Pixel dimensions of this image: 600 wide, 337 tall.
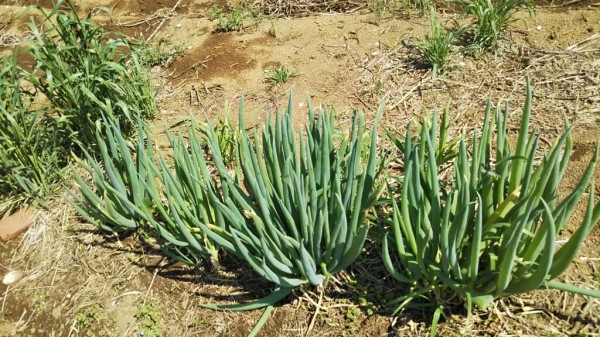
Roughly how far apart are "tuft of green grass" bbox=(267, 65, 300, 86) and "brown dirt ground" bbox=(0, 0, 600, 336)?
0.03m

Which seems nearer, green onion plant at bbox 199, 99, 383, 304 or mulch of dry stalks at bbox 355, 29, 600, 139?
green onion plant at bbox 199, 99, 383, 304

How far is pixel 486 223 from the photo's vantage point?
1.61 meters

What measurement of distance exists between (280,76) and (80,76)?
108cm

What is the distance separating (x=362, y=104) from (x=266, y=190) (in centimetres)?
115

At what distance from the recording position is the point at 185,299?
2.05m

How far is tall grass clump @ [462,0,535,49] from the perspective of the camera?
2.78m

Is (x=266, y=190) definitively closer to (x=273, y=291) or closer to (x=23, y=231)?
(x=273, y=291)

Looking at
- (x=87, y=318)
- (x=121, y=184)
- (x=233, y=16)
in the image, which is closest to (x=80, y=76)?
(x=121, y=184)

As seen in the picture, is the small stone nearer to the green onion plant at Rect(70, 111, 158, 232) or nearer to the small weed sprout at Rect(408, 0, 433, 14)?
the green onion plant at Rect(70, 111, 158, 232)

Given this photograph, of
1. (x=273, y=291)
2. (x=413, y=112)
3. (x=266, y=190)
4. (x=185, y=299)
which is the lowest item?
(x=185, y=299)

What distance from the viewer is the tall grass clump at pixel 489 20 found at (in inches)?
109

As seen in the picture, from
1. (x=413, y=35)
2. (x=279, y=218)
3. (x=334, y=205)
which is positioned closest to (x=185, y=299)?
(x=279, y=218)

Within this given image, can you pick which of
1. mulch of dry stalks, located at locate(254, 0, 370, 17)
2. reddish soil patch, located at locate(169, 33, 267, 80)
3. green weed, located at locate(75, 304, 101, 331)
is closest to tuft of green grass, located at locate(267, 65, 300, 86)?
reddish soil patch, located at locate(169, 33, 267, 80)

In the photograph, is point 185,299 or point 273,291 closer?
point 273,291
